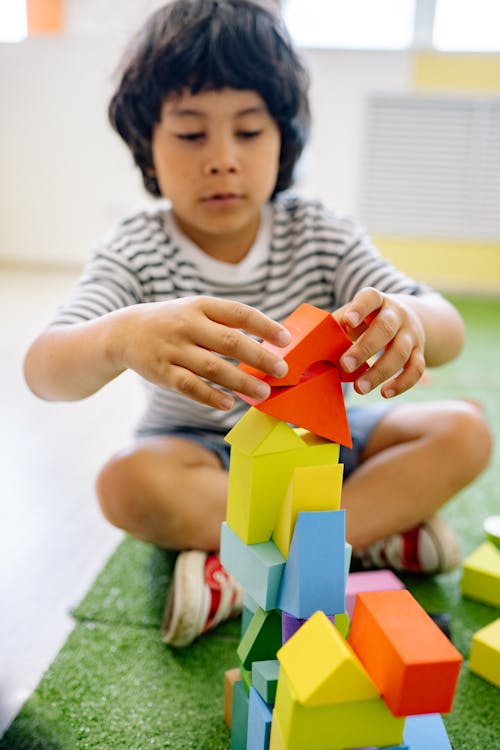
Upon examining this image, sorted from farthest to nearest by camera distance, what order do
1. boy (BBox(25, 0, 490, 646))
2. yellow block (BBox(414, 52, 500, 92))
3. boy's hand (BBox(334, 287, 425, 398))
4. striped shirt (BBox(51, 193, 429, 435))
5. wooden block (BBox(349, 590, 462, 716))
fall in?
yellow block (BBox(414, 52, 500, 92))
striped shirt (BBox(51, 193, 429, 435))
boy (BBox(25, 0, 490, 646))
boy's hand (BBox(334, 287, 425, 398))
wooden block (BBox(349, 590, 462, 716))

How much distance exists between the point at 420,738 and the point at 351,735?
0.08 m

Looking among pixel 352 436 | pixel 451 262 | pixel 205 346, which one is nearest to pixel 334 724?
pixel 205 346

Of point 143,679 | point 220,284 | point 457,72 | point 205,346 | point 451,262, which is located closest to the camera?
point 205,346

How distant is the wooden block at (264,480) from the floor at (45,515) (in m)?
0.30

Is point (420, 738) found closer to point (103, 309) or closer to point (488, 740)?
point (488, 740)

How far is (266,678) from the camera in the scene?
18.9 inches

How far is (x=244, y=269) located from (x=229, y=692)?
53 centimetres

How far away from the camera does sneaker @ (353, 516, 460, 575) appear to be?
84 centimetres

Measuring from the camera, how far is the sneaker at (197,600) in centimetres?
71

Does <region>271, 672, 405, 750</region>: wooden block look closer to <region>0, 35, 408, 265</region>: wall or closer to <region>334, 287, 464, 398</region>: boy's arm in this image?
<region>334, 287, 464, 398</region>: boy's arm

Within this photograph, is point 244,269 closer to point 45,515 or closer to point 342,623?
point 45,515

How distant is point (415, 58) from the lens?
2572mm

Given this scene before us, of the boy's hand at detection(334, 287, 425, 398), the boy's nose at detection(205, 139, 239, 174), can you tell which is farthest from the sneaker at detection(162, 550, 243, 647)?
the boy's nose at detection(205, 139, 239, 174)

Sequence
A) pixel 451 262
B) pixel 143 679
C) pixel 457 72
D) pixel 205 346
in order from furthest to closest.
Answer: pixel 451 262, pixel 457 72, pixel 143 679, pixel 205 346
